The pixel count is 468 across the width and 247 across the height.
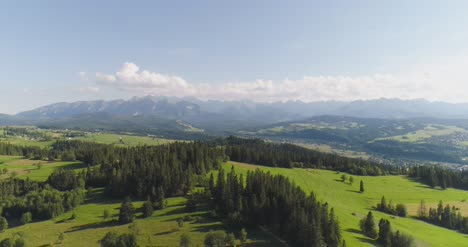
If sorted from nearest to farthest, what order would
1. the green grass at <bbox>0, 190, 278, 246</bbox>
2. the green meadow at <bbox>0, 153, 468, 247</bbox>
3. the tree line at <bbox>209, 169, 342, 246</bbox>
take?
the green grass at <bbox>0, 190, 278, 246</bbox>
the tree line at <bbox>209, 169, 342, 246</bbox>
the green meadow at <bbox>0, 153, 468, 247</bbox>

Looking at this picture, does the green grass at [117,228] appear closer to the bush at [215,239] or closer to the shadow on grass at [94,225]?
the shadow on grass at [94,225]

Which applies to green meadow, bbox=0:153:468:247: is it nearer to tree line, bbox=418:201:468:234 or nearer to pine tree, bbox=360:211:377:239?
pine tree, bbox=360:211:377:239

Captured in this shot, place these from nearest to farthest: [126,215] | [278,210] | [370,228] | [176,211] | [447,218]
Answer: [370,228] → [278,210] → [126,215] → [176,211] → [447,218]

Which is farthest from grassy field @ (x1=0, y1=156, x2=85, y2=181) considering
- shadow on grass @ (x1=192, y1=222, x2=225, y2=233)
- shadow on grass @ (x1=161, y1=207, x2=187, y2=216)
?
shadow on grass @ (x1=192, y1=222, x2=225, y2=233)

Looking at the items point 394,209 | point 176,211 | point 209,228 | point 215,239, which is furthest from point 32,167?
point 394,209

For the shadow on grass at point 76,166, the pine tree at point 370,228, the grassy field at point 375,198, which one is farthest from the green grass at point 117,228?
the shadow on grass at point 76,166

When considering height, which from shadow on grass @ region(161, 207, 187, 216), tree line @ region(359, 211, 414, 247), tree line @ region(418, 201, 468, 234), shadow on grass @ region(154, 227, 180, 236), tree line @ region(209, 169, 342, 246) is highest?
tree line @ region(209, 169, 342, 246)

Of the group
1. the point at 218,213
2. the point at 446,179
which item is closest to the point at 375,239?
the point at 218,213

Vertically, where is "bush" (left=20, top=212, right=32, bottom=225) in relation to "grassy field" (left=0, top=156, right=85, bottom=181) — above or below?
below

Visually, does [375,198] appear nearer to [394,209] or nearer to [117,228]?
[394,209]
